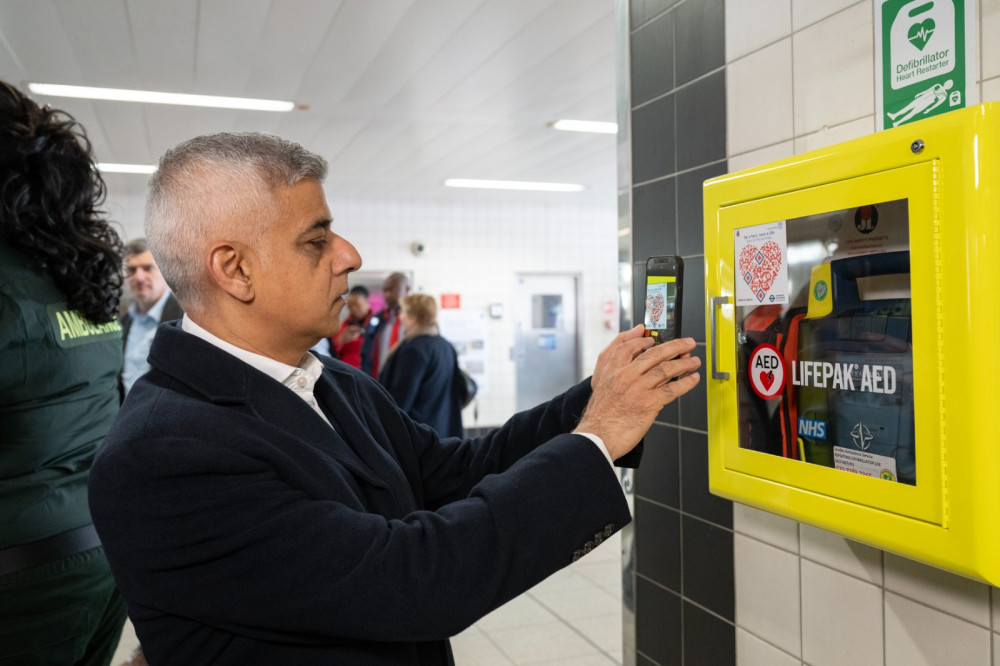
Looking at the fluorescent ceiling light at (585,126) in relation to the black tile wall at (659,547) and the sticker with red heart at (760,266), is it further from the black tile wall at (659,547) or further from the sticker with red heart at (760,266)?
the sticker with red heart at (760,266)

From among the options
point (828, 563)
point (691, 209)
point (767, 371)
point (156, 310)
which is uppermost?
point (691, 209)

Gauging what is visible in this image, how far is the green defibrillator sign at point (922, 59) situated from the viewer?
3.76 ft

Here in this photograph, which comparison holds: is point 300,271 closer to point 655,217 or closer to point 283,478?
point 283,478

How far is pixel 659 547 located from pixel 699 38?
125cm

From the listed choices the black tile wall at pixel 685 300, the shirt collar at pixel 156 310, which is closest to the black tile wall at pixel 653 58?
the black tile wall at pixel 685 300

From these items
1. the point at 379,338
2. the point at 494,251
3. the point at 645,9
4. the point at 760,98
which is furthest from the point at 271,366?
the point at 494,251

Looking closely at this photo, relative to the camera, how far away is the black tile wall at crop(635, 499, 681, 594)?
185cm

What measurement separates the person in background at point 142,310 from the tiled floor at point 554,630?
54.8 inches

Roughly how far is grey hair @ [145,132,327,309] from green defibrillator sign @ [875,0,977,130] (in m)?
0.98

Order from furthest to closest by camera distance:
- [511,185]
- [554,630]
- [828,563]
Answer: [511,185] < [554,630] < [828,563]

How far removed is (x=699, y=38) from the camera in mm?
1718

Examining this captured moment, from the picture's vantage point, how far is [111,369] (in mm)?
1815

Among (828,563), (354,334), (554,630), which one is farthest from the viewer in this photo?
(354,334)

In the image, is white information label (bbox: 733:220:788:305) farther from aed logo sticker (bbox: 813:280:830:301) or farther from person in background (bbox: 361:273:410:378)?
person in background (bbox: 361:273:410:378)
